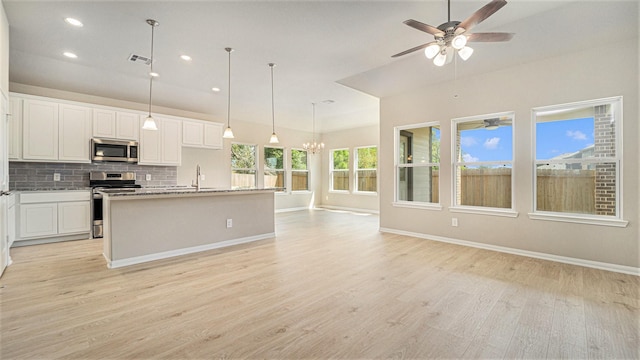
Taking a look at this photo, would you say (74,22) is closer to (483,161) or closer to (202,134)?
(202,134)

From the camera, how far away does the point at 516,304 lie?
2453 millimetres

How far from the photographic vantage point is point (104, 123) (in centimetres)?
525

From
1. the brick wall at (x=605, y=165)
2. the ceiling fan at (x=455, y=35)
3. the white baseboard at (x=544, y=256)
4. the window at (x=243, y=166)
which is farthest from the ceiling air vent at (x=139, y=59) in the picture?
the brick wall at (x=605, y=165)

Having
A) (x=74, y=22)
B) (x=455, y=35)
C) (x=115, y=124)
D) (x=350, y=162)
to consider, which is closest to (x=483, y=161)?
(x=455, y=35)

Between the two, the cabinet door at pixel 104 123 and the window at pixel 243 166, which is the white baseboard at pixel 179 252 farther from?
the window at pixel 243 166

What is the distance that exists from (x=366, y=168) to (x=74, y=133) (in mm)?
7011

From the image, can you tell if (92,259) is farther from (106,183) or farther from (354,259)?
(354,259)

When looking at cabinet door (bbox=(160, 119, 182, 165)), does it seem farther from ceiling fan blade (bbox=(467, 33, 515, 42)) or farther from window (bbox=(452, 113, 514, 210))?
ceiling fan blade (bbox=(467, 33, 515, 42))

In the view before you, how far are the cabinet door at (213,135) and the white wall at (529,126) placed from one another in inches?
165

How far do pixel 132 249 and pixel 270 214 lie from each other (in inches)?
85.0

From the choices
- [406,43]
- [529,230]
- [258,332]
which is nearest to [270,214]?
[258,332]

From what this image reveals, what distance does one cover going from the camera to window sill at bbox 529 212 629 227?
3.35 metres

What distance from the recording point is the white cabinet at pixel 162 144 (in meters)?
5.76

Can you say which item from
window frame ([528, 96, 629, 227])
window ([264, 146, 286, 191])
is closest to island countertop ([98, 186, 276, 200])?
window ([264, 146, 286, 191])
